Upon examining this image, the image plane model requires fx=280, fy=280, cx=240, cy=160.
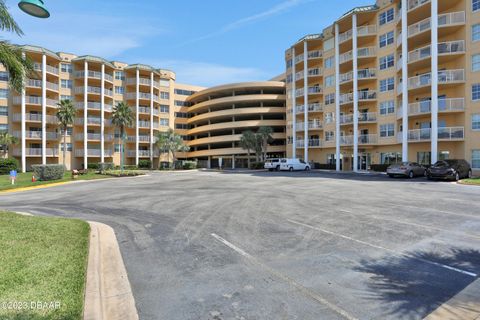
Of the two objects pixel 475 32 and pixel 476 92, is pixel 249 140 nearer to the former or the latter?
pixel 476 92

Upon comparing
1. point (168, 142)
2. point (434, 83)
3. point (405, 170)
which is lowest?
point (405, 170)

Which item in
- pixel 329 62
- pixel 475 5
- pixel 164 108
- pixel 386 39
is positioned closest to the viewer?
pixel 475 5

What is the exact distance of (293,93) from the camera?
5109 cm

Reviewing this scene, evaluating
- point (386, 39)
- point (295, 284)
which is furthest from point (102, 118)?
point (295, 284)

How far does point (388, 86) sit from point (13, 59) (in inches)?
1613

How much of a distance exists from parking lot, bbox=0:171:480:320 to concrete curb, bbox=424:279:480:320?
0.11 metres

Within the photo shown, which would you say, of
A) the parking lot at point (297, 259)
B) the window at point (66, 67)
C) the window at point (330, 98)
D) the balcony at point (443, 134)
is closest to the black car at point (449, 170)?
the balcony at point (443, 134)

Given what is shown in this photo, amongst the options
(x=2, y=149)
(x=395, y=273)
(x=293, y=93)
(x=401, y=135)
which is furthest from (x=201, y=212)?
(x=2, y=149)

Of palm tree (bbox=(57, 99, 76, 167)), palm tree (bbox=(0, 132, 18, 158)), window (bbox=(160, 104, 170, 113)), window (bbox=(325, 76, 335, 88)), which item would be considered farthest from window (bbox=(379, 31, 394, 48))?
palm tree (bbox=(0, 132, 18, 158))

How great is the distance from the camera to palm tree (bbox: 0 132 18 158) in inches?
1686

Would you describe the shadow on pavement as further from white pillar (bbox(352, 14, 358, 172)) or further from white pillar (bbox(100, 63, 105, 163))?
white pillar (bbox(100, 63, 105, 163))

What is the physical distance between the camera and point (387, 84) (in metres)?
38.2

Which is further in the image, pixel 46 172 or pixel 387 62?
pixel 387 62

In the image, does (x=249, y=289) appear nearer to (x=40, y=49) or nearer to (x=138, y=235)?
(x=138, y=235)
